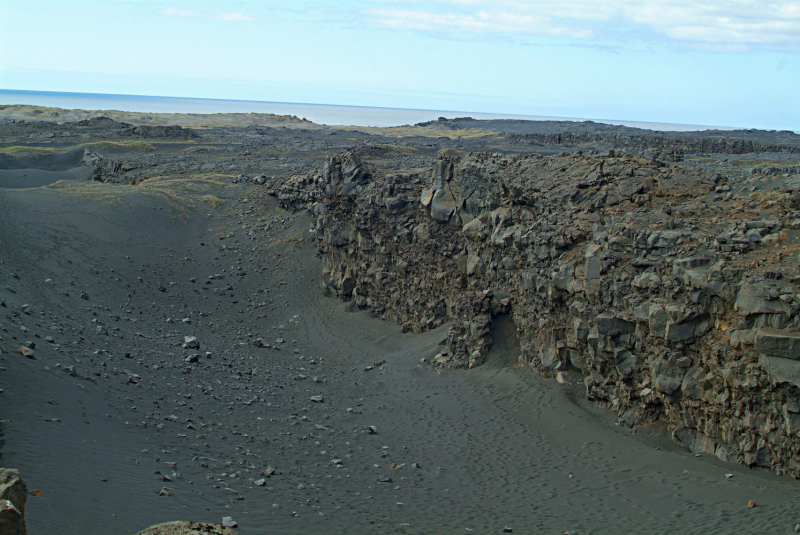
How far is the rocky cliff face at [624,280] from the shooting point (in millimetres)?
11211

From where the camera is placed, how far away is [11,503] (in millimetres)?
5367

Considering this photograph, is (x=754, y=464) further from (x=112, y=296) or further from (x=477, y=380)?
(x=112, y=296)

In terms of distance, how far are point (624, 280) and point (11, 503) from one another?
13003 mm

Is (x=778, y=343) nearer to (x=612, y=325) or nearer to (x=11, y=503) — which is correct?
(x=612, y=325)

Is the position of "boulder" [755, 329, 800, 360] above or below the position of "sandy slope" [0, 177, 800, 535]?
above

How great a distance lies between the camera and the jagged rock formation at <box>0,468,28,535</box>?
5191 millimetres

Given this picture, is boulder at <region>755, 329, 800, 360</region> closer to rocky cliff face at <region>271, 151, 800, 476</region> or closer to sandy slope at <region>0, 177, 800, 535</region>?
rocky cliff face at <region>271, 151, 800, 476</region>

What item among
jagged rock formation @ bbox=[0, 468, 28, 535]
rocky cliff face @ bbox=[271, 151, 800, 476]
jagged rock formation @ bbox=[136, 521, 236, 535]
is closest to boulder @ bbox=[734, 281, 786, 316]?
rocky cliff face @ bbox=[271, 151, 800, 476]

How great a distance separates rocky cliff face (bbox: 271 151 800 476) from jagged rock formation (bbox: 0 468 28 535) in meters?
12.0

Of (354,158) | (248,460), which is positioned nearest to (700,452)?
(248,460)

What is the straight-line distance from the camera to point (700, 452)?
474 inches

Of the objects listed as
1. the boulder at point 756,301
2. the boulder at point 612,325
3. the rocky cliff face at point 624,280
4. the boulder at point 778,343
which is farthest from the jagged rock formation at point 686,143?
the boulder at point 778,343

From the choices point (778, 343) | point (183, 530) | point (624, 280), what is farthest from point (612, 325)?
point (183, 530)

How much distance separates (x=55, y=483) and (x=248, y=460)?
3.90 meters
